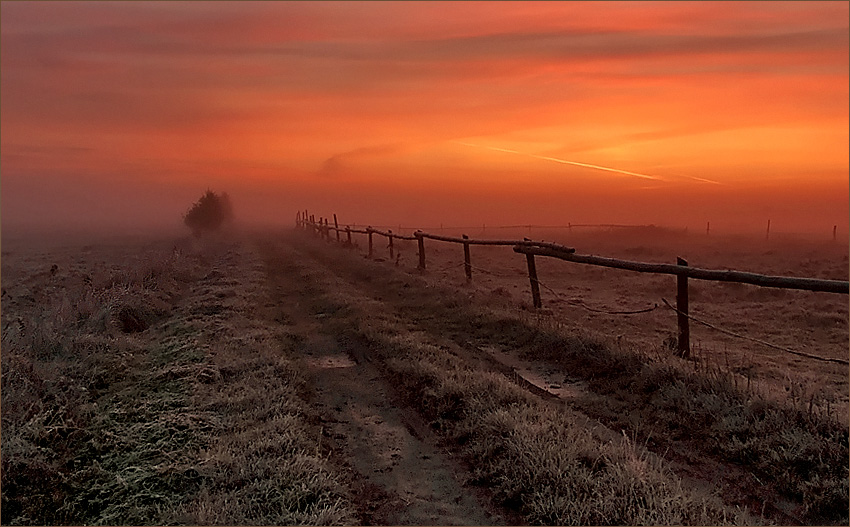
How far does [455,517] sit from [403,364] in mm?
3798

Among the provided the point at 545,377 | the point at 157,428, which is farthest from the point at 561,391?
the point at 157,428

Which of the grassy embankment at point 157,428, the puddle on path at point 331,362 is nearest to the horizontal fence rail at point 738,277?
the puddle on path at point 331,362

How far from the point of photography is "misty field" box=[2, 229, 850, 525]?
14.3ft

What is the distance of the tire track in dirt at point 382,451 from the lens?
4332 mm

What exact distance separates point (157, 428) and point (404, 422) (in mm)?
2587

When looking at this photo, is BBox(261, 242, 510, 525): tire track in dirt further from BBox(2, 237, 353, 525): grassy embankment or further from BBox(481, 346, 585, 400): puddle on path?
BBox(481, 346, 585, 400): puddle on path

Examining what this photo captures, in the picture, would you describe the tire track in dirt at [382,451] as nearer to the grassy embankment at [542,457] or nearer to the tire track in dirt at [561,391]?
the grassy embankment at [542,457]

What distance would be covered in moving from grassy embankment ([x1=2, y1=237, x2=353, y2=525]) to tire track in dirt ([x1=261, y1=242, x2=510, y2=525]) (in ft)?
1.03

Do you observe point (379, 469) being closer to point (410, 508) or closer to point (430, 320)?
point (410, 508)

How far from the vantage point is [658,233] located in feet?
197

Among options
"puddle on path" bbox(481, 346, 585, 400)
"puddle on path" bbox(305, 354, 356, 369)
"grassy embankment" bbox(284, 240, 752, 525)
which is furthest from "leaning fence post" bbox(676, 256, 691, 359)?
"puddle on path" bbox(305, 354, 356, 369)

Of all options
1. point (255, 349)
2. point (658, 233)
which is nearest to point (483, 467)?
point (255, 349)

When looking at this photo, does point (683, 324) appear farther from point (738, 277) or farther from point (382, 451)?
point (382, 451)

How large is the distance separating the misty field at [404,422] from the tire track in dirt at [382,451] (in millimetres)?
25
